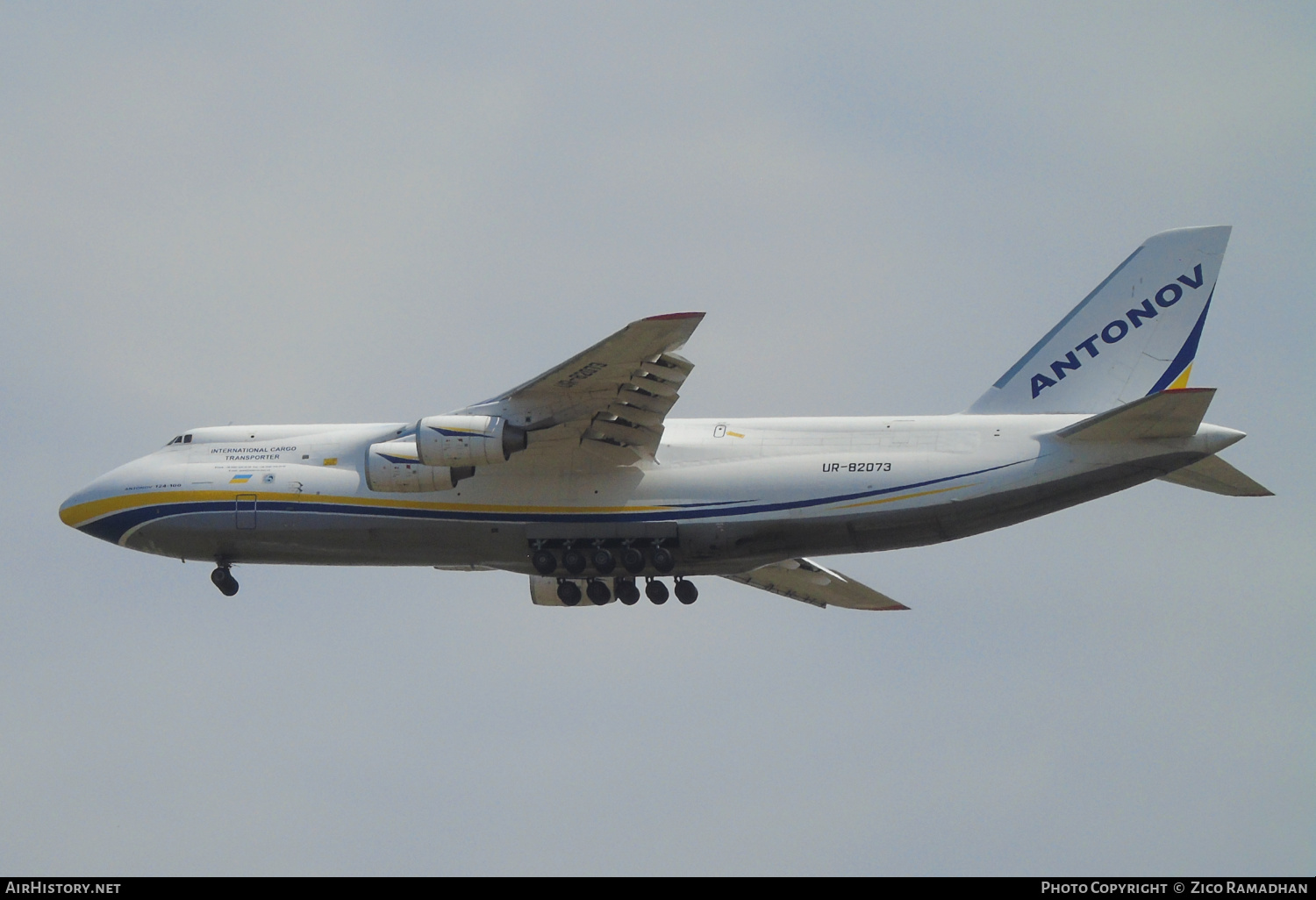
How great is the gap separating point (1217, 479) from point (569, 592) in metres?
6.82

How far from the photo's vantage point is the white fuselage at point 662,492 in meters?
18.7

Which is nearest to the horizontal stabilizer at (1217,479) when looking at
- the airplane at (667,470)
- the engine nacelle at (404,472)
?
the airplane at (667,470)

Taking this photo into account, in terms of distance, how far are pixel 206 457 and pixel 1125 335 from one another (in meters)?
10.1

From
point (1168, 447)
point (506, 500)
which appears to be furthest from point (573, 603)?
point (1168, 447)

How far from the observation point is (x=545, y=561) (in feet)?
63.8

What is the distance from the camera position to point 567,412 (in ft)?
61.2

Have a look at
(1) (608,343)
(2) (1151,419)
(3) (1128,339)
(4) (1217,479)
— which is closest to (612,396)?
(1) (608,343)

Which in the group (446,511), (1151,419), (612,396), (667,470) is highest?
(612,396)

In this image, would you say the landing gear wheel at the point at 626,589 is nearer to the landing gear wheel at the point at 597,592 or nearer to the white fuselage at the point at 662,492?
the landing gear wheel at the point at 597,592

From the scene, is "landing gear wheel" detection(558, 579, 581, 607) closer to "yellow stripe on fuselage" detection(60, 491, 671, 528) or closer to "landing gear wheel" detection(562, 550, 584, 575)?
"landing gear wheel" detection(562, 550, 584, 575)

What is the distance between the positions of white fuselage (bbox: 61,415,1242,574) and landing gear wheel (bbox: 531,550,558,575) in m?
0.13

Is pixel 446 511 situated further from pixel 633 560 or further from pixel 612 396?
pixel 612 396

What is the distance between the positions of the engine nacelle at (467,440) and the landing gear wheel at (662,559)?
1.81 meters

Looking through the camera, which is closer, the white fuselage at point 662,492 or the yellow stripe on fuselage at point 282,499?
the white fuselage at point 662,492
